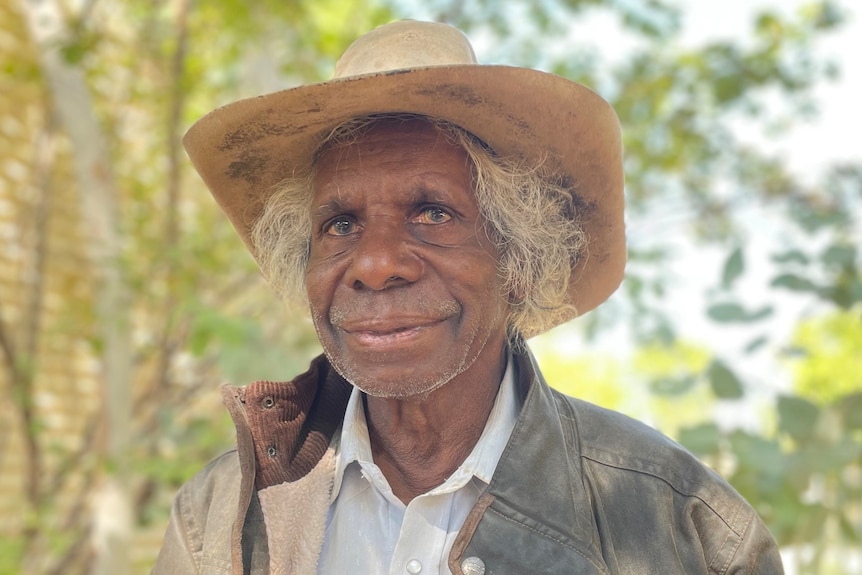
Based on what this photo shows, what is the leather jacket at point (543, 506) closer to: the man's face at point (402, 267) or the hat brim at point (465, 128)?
the man's face at point (402, 267)

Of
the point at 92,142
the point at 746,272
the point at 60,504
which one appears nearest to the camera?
the point at 746,272

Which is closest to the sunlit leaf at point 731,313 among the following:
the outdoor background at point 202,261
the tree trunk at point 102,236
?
the outdoor background at point 202,261

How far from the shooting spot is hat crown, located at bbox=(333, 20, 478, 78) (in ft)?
6.46

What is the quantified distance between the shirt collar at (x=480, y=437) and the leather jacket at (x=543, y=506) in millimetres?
40

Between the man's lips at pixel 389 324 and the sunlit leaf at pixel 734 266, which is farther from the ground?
the sunlit leaf at pixel 734 266

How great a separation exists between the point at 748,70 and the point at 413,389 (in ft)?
15.8

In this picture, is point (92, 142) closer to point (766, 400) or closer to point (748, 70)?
point (766, 400)

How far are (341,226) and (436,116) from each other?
1.12ft

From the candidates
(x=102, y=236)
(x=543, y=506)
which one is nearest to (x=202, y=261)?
(x=102, y=236)

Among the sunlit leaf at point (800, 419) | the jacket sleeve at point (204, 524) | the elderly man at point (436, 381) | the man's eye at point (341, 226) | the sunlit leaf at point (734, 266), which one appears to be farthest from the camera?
the sunlit leaf at point (734, 266)

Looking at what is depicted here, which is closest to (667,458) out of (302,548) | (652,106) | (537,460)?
(537,460)

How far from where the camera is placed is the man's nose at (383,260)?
188 cm

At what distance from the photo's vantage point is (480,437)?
1.98m

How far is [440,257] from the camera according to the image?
1.94 meters
